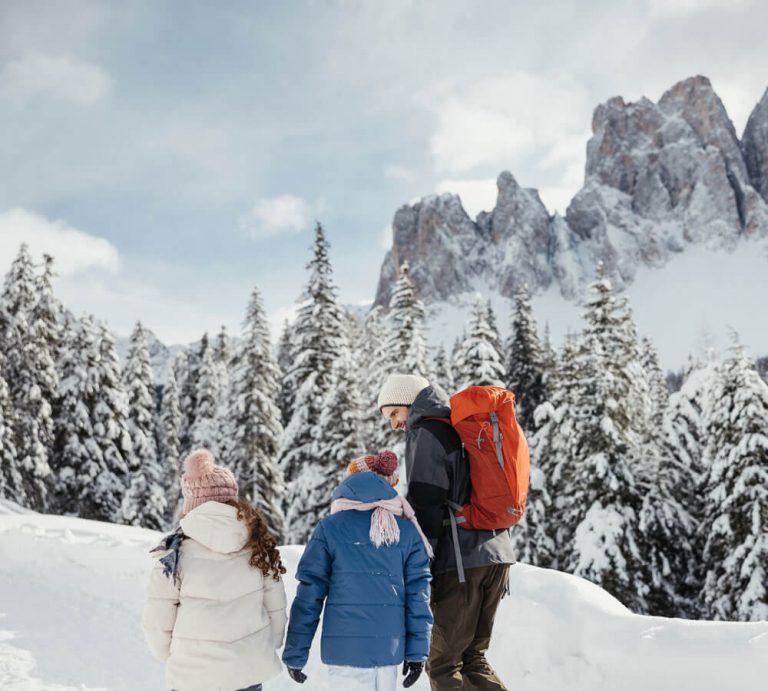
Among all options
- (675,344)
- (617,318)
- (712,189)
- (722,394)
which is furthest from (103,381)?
(712,189)

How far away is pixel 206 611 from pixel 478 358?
59.4 feet

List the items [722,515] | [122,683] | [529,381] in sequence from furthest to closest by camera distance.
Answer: [529,381], [722,515], [122,683]

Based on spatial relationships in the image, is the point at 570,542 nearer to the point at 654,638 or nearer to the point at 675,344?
the point at 654,638

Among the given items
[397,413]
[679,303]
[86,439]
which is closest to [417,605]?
[397,413]

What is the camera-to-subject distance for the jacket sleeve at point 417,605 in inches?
140

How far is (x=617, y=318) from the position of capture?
2014 centimetres

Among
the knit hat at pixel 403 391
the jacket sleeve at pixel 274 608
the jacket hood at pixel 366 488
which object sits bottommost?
the jacket sleeve at pixel 274 608

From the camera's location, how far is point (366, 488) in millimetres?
3586

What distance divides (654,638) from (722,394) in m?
16.0

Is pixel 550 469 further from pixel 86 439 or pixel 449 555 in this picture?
pixel 449 555

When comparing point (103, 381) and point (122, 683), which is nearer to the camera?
point (122, 683)

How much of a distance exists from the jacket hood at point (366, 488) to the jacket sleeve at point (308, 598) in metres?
0.26

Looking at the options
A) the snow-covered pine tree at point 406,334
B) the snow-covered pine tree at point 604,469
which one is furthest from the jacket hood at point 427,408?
the snow-covered pine tree at point 604,469

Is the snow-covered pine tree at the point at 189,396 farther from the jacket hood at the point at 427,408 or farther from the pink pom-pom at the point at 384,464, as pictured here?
the pink pom-pom at the point at 384,464
